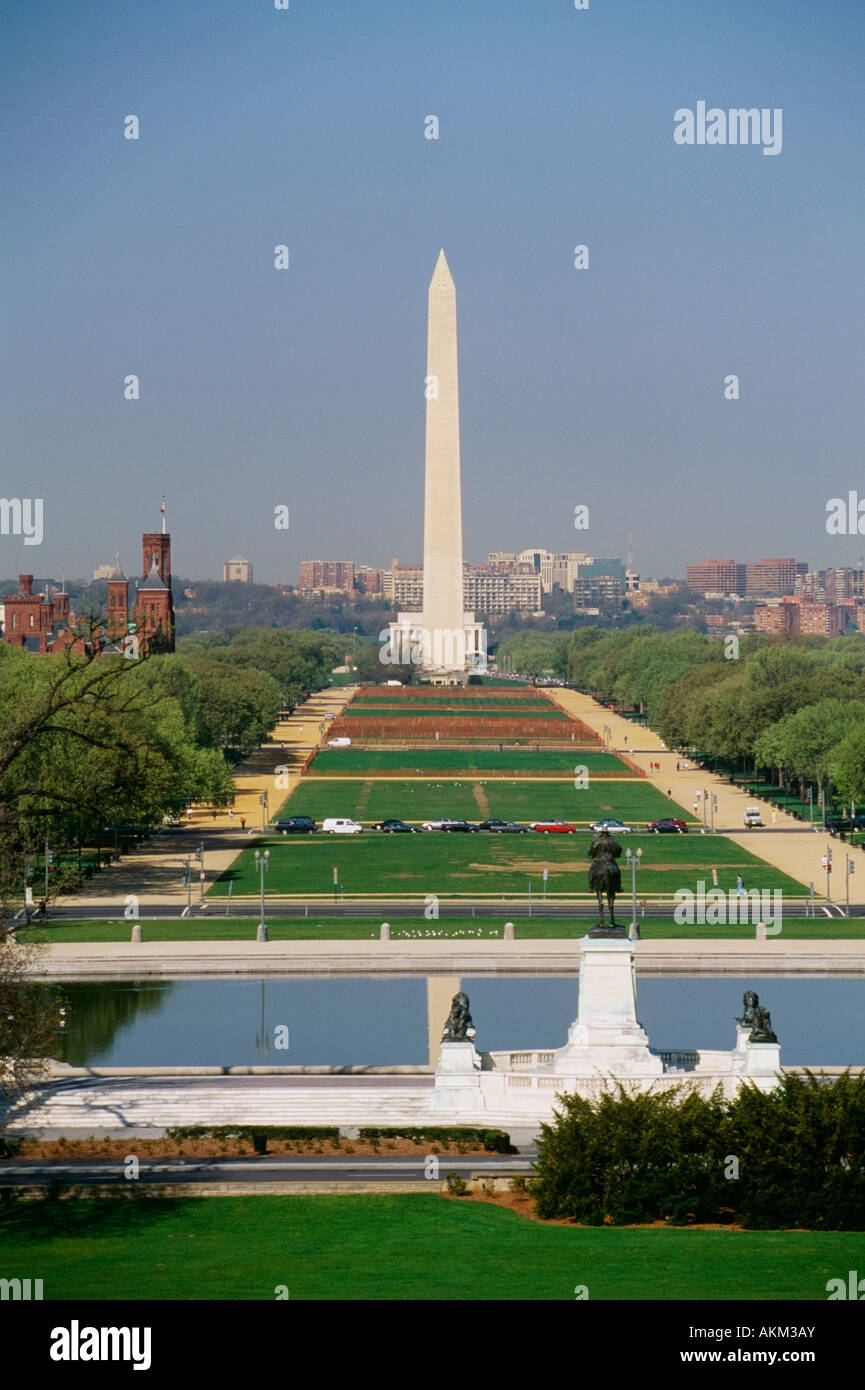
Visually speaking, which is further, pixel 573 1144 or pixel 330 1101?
pixel 330 1101

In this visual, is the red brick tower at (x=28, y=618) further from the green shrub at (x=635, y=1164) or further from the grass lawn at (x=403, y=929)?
the green shrub at (x=635, y=1164)

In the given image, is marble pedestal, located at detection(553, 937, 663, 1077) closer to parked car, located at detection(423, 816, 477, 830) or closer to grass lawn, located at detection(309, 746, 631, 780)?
parked car, located at detection(423, 816, 477, 830)

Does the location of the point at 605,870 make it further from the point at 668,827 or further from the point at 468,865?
the point at 668,827

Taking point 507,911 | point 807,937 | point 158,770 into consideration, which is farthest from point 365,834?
point 807,937

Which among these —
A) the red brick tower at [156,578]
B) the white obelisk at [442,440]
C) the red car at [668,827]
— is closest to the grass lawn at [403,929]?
the red car at [668,827]
